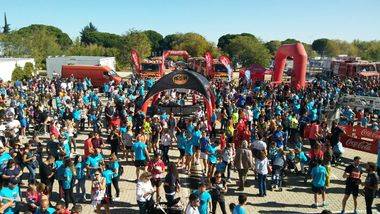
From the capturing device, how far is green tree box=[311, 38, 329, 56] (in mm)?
131113

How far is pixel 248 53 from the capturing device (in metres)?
67.2

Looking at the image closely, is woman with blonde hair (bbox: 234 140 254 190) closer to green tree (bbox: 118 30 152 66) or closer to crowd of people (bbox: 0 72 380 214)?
crowd of people (bbox: 0 72 380 214)

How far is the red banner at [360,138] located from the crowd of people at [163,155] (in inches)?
19.4

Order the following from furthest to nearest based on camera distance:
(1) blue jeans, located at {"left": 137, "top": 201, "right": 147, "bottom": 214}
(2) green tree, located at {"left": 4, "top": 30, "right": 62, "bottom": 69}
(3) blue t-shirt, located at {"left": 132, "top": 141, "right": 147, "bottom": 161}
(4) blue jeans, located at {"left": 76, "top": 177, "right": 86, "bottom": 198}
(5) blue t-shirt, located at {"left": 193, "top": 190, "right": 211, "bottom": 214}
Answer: (2) green tree, located at {"left": 4, "top": 30, "right": 62, "bottom": 69}
(3) blue t-shirt, located at {"left": 132, "top": 141, "right": 147, "bottom": 161}
(4) blue jeans, located at {"left": 76, "top": 177, "right": 86, "bottom": 198}
(1) blue jeans, located at {"left": 137, "top": 201, "right": 147, "bottom": 214}
(5) blue t-shirt, located at {"left": 193, "top": 190, "right": 211, "bottom": 214}

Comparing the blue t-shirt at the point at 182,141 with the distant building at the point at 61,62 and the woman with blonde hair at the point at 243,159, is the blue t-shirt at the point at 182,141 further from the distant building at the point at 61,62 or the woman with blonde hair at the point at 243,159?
the distant building at the point at 61,62

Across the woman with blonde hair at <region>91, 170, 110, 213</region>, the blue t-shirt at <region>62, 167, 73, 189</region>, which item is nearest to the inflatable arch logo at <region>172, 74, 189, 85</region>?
the blue t-shirt at <region>62, 167, 73, 189</region>

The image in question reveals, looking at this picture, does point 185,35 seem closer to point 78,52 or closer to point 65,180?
point 78,52

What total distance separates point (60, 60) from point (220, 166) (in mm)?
35706

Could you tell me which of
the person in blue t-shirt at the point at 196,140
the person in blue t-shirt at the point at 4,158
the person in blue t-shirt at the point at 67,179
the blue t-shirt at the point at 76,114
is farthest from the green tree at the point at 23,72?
the person in blue t-shirt at the point at 67,179

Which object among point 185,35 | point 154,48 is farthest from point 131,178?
point 154,48

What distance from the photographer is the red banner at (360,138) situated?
16031mm

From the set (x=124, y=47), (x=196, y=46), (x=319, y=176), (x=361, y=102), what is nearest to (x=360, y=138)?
(x=361, y=102)

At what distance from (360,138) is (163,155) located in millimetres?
7795

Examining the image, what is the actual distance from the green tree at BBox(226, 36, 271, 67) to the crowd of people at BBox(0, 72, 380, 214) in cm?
4196
